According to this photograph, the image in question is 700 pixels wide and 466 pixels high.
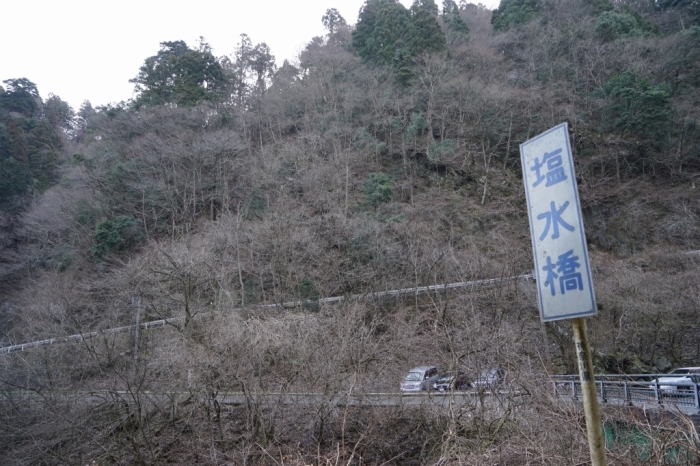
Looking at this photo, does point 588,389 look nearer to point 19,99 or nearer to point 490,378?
point 490,378

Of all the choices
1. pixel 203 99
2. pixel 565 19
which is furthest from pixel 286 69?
pixel 565 19

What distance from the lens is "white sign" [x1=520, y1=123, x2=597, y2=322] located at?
190cm

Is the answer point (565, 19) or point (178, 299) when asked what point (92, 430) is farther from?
point (565, 19)

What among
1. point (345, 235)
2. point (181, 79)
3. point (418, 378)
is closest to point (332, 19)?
point (181, 79)

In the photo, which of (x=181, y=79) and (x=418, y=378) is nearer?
(x=418, y=378)

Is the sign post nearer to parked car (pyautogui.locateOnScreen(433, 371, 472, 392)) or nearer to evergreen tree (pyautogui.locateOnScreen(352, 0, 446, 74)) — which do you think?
parked car (pyautogui.locateOnScreen(433, 371, 472, 392))

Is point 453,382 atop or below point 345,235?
below

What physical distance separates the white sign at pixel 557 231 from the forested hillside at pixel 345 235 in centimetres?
310

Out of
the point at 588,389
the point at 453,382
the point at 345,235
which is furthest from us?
the point at 345,235

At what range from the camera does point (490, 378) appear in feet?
25.2

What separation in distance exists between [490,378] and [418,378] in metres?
2.53

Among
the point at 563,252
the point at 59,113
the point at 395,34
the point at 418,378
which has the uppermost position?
the point at 59,113

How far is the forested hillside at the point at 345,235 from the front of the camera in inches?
374

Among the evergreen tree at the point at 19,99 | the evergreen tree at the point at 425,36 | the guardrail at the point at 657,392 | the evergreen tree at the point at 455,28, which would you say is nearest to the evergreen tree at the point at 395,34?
the evergreen tree at the point at 425,36
